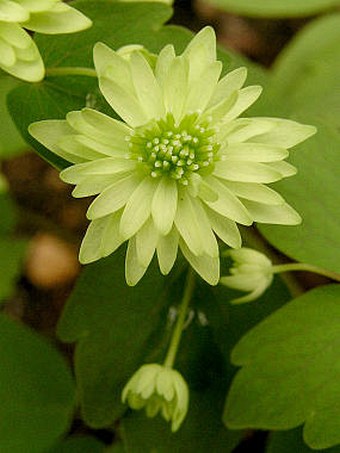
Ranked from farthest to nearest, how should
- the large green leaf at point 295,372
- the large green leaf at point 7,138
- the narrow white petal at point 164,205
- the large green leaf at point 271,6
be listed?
the large green leaf at point 271,6
the large green leaf at point 7,138
the large green leaf at point 295,372
the narrow white petal at point 164,205

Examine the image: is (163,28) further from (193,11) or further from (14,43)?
(193,11)

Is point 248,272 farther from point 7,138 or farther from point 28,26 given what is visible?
point 7,138

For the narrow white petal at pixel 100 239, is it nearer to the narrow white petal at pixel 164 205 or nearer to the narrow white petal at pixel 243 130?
the narrow white petal at pixel 164 205

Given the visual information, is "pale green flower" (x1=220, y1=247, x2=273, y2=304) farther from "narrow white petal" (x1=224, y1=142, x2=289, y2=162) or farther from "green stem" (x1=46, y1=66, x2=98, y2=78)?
"green stem" (x1=46, y1=66, x2=98, y2=78)

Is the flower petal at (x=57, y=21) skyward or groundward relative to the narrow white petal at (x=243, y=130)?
groundward

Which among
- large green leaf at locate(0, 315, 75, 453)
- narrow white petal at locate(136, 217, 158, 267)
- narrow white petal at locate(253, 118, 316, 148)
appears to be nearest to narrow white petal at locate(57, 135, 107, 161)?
narrow white petal at locate(136, 217, 158, 267)

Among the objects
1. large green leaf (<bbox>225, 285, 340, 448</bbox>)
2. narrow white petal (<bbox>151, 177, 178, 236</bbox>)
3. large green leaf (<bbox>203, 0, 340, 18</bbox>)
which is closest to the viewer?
narrow white petal (<bbox>151, 177, 178, 236</bbox>)

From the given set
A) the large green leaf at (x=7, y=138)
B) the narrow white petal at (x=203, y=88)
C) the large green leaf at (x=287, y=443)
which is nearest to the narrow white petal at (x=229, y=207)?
the narrow white petal at (x=203, y=88)
